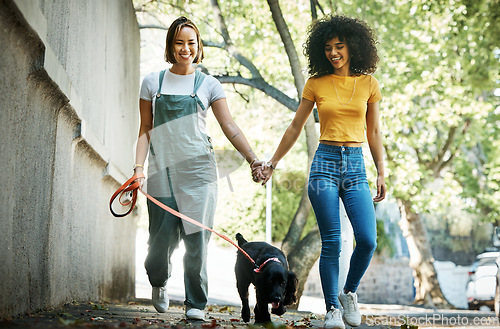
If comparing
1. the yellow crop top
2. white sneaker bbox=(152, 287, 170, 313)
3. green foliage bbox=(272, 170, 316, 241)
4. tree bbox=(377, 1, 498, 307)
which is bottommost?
white sneaker bbox=(152, 287, 170, 313)

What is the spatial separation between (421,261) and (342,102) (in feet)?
45.6

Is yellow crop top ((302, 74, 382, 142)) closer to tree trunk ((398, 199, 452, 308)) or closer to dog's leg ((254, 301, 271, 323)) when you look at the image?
dog's leg ((254, 301, 271, 323))

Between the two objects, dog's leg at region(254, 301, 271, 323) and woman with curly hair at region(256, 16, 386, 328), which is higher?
woman with curly hair at region(256, 16, 386, 328)

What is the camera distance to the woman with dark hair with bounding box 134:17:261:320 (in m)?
4.73

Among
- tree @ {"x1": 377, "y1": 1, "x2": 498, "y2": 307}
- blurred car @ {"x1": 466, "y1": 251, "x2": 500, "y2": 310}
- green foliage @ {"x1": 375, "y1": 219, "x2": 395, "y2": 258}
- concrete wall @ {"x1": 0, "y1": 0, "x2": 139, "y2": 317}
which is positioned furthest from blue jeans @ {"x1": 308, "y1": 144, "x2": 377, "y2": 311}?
green foliage @ {"x1": 375, "y1": 219, "x2": 395, "y2": 258}

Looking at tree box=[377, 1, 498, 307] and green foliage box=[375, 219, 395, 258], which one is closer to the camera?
tree box=[377, 1, 498, 307]

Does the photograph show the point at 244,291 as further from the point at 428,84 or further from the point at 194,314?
the point at 428,84

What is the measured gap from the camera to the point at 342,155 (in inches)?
186

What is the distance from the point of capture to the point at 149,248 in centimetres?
484

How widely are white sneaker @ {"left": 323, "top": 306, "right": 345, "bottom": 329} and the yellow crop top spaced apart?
1277 millimetres

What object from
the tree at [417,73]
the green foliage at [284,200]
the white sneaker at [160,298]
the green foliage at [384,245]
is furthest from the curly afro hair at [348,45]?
the green foliage at [384,245]

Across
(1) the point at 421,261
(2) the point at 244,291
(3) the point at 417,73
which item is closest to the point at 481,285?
(1) the point at 421,261

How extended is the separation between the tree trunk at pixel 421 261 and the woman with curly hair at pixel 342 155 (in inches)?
509

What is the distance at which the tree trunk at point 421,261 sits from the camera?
1759 cm
